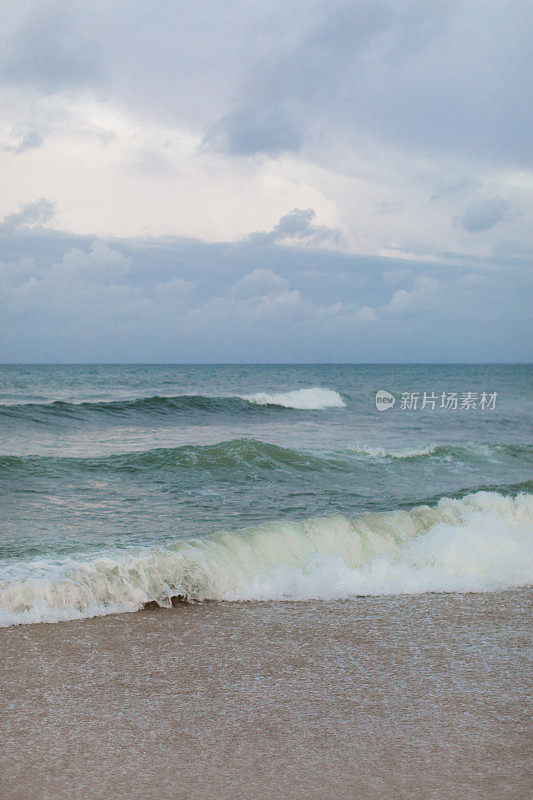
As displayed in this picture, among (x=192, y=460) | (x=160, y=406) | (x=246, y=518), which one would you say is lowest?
(x=246, y=518)

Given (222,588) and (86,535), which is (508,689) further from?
(86,535)

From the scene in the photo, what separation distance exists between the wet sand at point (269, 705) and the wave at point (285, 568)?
10.3 inches

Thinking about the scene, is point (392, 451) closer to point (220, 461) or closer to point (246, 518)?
point (220, 461)

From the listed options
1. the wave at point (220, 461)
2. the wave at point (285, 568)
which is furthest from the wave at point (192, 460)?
the wave at point (285, 568)

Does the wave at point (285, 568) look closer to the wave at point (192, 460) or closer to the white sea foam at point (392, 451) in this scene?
the wave at point (192, 460)

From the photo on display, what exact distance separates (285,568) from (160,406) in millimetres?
18480

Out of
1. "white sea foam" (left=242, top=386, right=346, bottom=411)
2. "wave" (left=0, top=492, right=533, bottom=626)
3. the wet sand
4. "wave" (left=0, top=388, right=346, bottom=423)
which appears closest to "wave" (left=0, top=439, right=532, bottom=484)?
"wave" (left=0, top=492, right=533, bottom=626)

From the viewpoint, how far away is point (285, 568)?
218 inches

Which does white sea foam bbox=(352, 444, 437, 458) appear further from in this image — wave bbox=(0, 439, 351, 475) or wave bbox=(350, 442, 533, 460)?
wave bbox=(0, 439, 351, 475)

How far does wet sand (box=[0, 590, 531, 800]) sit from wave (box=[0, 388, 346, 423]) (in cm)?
1466

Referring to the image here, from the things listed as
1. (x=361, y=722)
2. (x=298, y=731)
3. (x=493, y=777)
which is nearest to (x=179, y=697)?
(x=298, y=731)

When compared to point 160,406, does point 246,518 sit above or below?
below

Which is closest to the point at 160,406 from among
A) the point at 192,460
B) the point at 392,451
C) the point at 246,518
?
the point at 392,451

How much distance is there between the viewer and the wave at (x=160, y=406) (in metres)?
18.9
